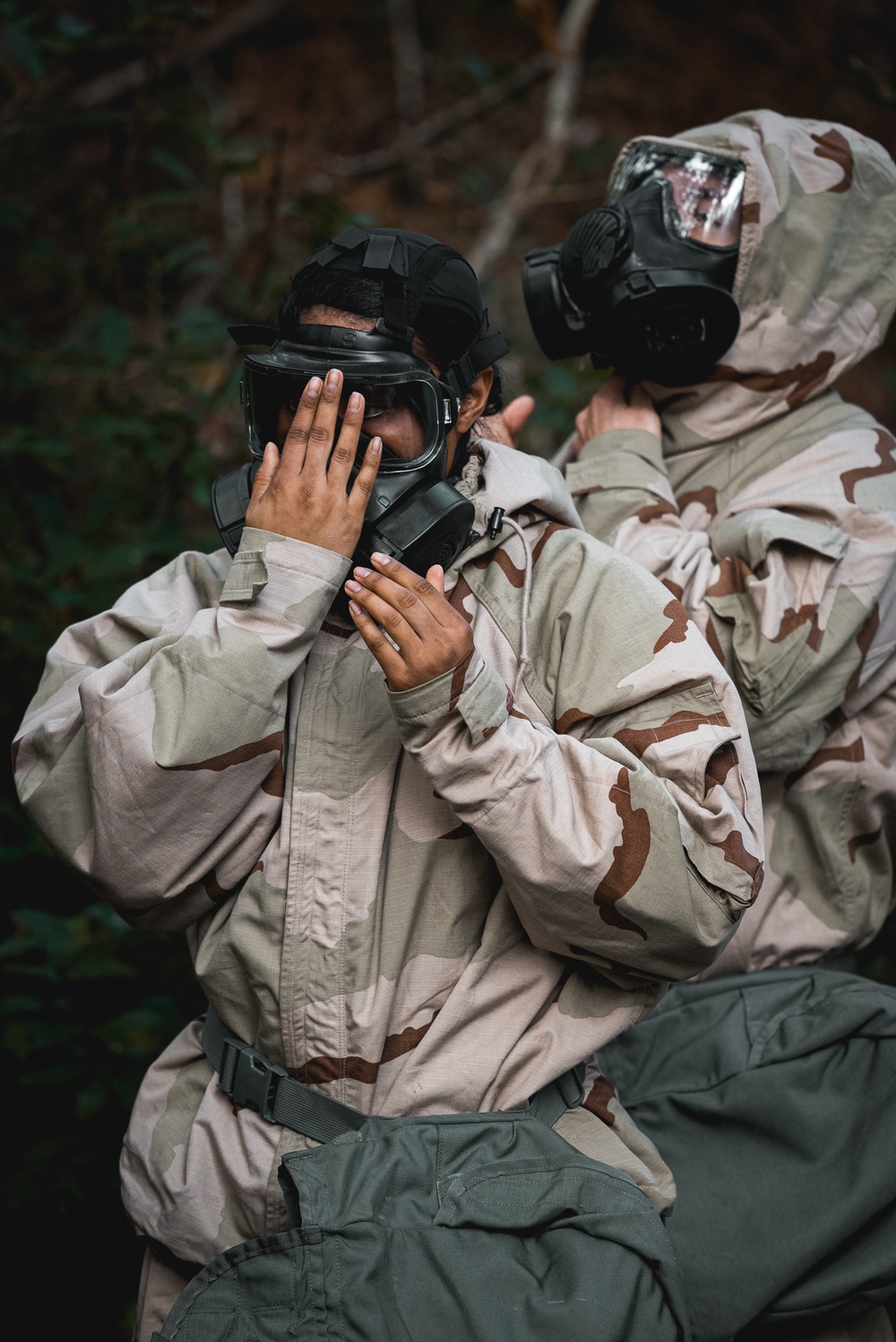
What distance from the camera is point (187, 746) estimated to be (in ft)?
5.63

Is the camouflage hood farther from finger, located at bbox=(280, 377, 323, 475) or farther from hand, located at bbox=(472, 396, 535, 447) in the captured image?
finger, located at bbox=(280, 377, 323, 475)

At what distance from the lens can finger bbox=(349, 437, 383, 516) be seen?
1.77 m

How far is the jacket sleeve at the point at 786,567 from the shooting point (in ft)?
7.42

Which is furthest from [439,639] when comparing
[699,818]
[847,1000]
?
[847,1000]

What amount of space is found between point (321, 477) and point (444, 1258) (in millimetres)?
1117

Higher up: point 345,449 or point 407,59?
point 345,449

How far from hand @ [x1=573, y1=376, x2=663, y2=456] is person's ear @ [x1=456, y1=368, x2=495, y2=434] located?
2.08 feet

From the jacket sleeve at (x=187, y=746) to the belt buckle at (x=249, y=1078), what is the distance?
0.24 meters

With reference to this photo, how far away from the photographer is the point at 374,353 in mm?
1826

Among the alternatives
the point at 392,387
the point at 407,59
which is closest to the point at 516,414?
the point at 392,387

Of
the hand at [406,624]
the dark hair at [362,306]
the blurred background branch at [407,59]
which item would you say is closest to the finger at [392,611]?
the hand at [406,624]

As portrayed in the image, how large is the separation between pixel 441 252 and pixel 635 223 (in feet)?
2.73

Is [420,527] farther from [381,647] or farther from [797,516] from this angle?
[797,516]

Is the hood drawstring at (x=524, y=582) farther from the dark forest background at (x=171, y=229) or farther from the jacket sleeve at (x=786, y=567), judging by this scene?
the dark forest background at (x=171, y=229)
